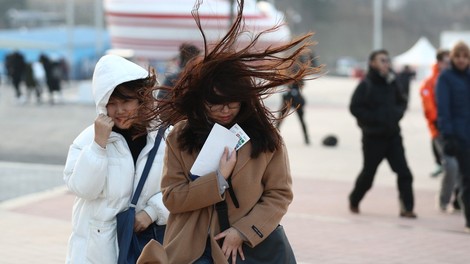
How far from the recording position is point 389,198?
38.1 ft

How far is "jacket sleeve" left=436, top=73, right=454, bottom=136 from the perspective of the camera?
30.4 feet

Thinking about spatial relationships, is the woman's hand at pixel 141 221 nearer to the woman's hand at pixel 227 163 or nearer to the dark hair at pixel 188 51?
the woman's hand at pixel 227 163

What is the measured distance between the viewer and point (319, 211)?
10.6m

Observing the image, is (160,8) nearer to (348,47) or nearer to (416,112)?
(416,112)

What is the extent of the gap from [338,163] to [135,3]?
49.2 feet

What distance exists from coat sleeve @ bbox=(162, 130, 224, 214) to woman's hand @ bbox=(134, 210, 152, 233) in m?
0.40

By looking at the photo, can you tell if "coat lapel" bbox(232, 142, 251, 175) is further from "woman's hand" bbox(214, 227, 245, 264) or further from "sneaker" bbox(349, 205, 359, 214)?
"sneaker" bbox(349, 205, 359, 214)

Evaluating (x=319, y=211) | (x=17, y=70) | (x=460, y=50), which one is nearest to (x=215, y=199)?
(x=460, y=50)

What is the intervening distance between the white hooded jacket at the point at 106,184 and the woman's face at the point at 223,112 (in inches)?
20.7

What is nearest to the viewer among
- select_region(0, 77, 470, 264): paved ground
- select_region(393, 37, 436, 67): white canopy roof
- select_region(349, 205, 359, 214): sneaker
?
select_region(0, 77, 470, 264): paved ground

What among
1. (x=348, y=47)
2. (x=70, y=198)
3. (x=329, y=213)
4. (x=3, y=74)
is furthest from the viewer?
(x=348, y=47)

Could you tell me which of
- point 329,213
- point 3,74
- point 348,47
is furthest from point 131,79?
point 348,47

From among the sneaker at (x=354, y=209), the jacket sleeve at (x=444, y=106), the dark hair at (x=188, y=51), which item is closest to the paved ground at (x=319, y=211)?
the sneaker at (x=354, y=209)

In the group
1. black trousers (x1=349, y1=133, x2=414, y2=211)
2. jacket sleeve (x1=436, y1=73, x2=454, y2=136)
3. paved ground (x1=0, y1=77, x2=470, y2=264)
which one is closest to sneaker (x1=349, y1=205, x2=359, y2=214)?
paved ground (x1=0, y1=77, x2=470, y2=264)
